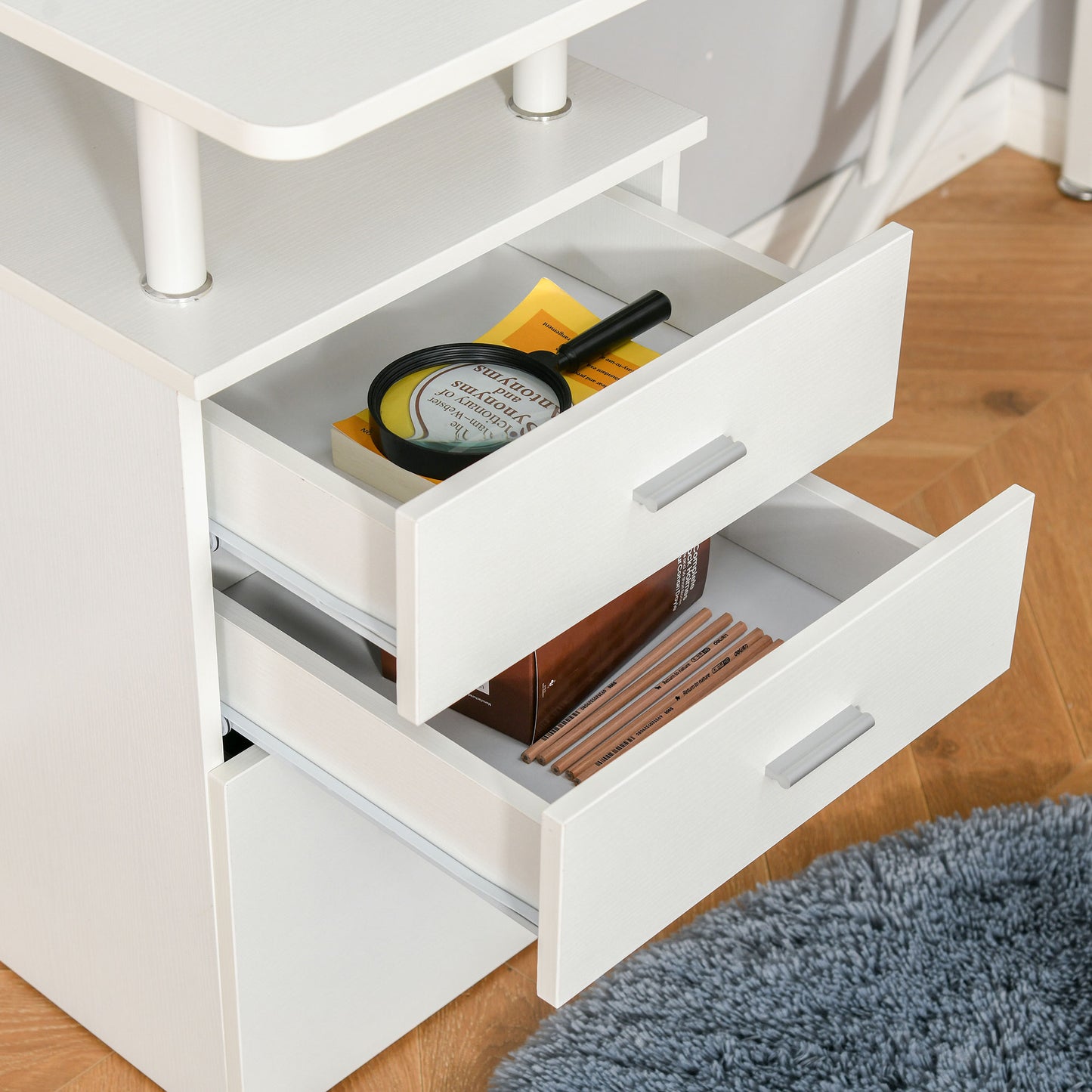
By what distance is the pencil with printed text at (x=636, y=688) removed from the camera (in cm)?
96

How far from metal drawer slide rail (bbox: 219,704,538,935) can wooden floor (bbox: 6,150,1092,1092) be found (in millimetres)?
385

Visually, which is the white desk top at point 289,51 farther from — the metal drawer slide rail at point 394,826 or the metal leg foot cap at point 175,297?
the metal drawer slide rail at point 394,826

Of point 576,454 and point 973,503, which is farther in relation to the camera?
point 973,503

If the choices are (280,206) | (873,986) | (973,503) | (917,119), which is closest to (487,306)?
(280,206)

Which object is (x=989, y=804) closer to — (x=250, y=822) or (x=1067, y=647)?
(x=1067, y=647)

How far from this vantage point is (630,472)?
0.85 m

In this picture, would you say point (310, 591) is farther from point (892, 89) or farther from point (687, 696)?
point (892, 89)

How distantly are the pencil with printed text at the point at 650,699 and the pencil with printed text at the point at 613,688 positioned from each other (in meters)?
0.01

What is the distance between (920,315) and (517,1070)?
Result: 1.10 m

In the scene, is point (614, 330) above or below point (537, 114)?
below

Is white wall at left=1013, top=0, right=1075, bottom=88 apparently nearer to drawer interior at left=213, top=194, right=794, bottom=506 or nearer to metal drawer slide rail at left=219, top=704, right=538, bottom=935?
drawer interior at left=213, top=194, right=794, bottom=506

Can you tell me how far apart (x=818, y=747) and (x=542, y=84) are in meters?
0.41

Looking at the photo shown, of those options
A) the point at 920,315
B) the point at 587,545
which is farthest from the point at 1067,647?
the point at 587,545

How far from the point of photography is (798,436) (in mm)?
955
